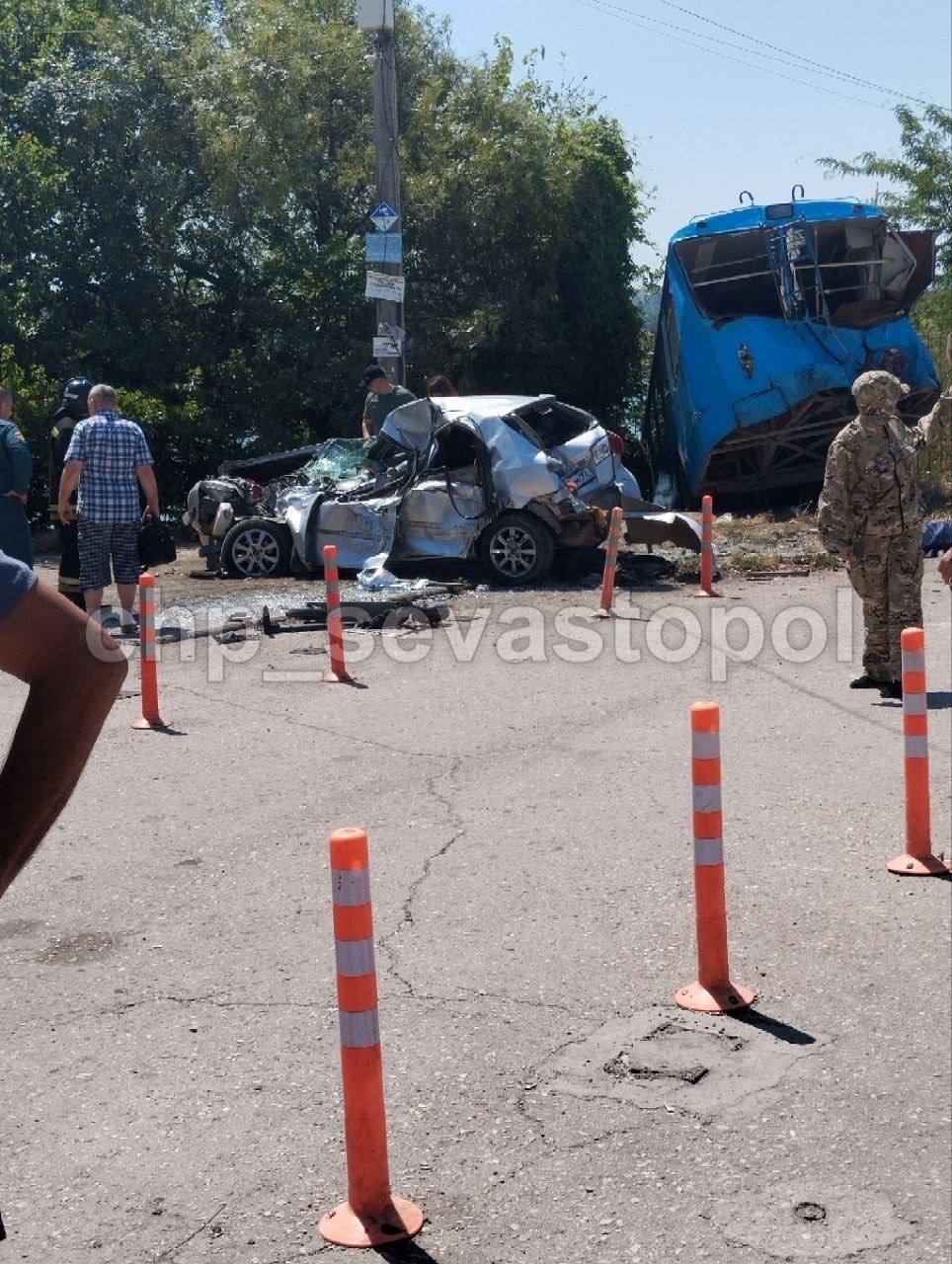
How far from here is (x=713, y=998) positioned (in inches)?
195

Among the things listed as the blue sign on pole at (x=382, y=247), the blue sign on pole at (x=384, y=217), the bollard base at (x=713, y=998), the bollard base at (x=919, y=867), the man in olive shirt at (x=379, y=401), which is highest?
the blue sign on pole at (x=384, y=217)

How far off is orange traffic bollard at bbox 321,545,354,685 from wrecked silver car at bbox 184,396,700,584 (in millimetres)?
3978

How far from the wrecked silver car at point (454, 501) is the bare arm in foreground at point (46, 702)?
12411mm

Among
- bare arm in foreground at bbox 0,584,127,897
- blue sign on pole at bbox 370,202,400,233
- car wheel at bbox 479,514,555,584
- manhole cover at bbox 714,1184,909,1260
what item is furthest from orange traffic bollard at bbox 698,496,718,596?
bare arm in foreground at bbox 0,584,127,897

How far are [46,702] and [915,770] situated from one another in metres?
4.92

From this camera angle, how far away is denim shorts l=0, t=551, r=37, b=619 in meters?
1.84

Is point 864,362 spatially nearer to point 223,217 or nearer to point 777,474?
point 777,474

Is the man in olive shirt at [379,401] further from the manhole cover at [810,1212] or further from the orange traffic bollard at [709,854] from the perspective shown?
the manhole cover at [810,1212]

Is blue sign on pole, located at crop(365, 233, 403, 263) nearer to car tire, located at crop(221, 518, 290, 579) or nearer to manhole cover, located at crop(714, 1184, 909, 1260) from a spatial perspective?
car tire, located at crop(221, 518, 290, 579)

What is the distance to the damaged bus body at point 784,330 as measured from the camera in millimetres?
18703

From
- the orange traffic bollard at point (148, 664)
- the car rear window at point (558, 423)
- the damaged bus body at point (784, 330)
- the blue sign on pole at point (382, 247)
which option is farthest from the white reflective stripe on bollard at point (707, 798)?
the damaged bus body at point (784, 330)

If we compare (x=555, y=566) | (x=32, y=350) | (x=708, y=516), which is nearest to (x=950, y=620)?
(x=708, y=516)

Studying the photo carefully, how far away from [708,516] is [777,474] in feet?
21.0

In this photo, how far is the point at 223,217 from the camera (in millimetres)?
23453
